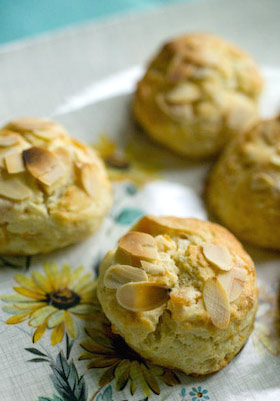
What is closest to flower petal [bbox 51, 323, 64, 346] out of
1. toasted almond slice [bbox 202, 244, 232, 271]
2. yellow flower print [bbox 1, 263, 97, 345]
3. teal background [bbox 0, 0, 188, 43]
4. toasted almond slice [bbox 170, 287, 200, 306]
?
yellow flower print [bbox 1, 263, 97, 345]

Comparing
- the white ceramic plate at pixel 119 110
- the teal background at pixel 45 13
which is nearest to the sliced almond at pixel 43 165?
the white ceramic plate at pixel 119 110

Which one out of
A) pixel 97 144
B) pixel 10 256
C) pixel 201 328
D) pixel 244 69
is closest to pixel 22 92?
pixel 97 144

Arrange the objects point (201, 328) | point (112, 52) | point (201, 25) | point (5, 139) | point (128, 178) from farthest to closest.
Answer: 1. point (201, 25)
2. point (112, 52)
3. point (128, 178)
4. point (5, 139)
5. point (201, 328)

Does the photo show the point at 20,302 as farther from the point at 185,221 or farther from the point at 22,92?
the point at 22,92

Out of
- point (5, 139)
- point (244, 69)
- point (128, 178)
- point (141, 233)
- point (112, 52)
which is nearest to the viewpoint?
point (141, 233)

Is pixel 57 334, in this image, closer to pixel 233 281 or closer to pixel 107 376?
pixel 107 376

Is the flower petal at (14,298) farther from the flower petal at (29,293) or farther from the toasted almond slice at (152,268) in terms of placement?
the toasted almond slice at (152,268)
